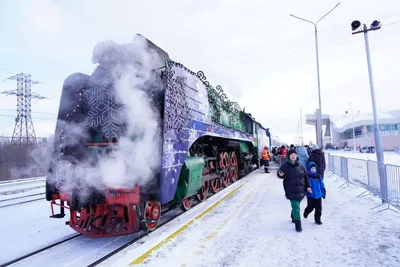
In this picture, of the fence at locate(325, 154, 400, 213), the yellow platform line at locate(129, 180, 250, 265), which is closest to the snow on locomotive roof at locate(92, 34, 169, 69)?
the yellow platform line at locate(129, 180, 250, 265)

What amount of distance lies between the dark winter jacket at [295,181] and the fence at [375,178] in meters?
2.33

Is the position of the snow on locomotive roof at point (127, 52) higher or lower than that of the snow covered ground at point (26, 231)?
higher

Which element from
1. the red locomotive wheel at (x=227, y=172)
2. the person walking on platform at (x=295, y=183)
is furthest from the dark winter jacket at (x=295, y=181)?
the red locomotive wheel at (x=227, y=172)

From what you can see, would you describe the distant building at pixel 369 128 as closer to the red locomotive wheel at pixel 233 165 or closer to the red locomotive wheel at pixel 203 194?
the red locomotive wheel at pixel 233 165

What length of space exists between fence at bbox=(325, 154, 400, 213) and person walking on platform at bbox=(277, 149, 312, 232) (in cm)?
234

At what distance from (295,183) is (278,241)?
117cm

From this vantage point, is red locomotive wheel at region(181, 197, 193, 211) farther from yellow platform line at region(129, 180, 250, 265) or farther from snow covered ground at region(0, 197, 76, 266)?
snow covered ground at region(0, 197, 76, 266)

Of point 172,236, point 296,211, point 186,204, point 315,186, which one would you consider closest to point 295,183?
point 296,211

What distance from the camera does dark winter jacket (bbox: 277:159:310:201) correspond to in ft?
16.9

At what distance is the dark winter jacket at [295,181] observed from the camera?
202 inches

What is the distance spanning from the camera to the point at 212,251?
4.15 metres

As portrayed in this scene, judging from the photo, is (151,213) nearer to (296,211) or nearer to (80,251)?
(80,251)

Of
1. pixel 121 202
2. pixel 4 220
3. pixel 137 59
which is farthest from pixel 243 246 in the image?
pixel 4 220

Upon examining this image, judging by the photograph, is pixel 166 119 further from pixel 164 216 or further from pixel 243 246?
pixel 164 216
